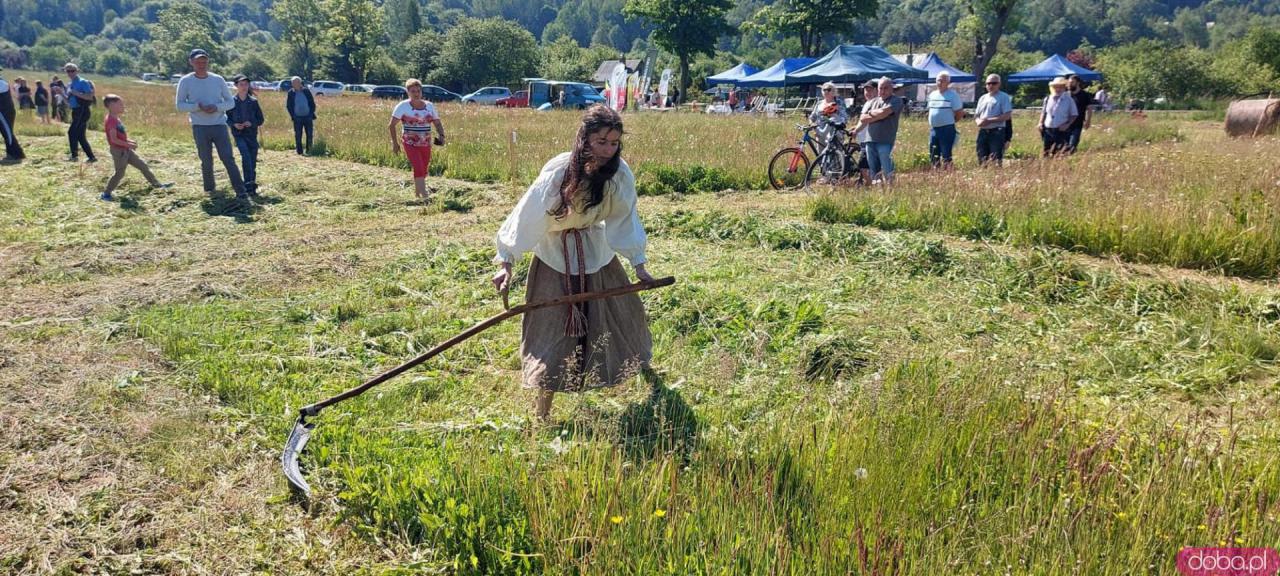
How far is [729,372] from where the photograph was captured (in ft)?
11.3

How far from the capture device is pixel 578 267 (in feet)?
12.9

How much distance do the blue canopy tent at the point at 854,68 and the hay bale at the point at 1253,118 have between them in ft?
41.5

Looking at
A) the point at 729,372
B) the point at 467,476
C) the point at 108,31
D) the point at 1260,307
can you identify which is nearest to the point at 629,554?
the point at 467,476

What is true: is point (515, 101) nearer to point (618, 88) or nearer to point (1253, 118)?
point (618, 88)

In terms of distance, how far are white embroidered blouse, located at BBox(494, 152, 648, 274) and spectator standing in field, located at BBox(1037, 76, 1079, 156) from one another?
9.74m

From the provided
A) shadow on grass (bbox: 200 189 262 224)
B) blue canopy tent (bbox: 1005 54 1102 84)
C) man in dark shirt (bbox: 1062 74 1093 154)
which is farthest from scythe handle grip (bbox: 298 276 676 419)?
blue canopy tent (bbox: 1005 54 1102 84)

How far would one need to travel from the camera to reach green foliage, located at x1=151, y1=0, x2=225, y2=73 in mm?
96438

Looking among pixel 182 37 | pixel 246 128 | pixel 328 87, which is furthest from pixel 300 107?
pixel 182 37

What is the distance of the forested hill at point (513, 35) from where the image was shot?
69188 mm

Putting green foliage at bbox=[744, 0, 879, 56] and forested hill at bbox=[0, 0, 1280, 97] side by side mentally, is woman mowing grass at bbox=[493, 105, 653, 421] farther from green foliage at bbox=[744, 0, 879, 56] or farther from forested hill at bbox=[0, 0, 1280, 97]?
green foliage at bbox=[744, 0, 879, 56]

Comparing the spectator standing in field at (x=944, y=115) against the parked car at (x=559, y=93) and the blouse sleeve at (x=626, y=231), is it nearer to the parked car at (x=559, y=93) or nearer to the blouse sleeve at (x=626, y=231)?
the blouse sleeve at (x=626, y=231)

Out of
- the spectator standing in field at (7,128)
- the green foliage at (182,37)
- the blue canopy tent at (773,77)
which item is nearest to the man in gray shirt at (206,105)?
the spectator standing in field at (7,128)

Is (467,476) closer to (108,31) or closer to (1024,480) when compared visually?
(1024,480)

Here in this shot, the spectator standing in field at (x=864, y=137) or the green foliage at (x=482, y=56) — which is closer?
the spectator standing in field at (x=864, y=137)
